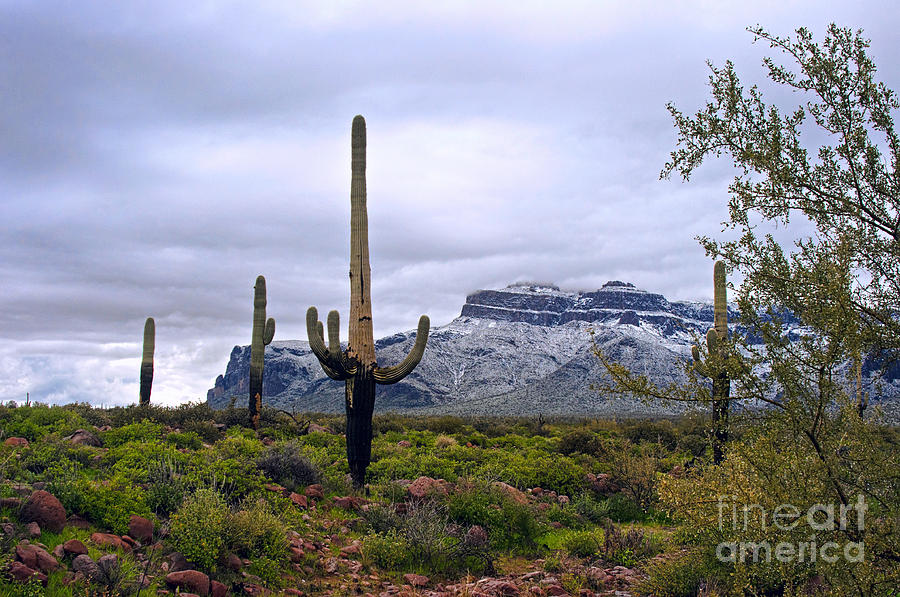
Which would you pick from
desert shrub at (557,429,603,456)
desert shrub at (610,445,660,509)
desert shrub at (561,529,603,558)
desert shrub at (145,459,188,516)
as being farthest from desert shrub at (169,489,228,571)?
desert shrub at (557,429,603,456)

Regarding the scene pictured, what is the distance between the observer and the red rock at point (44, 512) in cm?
766

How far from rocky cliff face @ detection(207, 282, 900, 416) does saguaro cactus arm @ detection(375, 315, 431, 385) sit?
232ft

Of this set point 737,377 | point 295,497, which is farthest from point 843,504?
point 295,497

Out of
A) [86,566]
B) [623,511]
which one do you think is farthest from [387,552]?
[623,511]

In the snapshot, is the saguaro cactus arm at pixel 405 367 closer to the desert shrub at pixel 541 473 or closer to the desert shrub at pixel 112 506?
the desert shrub at pixel 541 473

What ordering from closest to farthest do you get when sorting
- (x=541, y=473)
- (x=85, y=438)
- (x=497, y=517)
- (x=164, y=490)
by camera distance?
(x=164, y=490) < (x=497, y=517) < (x=85, y=438) < (x=541, y=473)

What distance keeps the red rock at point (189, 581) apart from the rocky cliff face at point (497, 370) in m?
79.8

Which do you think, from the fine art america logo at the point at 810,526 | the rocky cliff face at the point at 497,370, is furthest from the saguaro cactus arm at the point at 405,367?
the rocky cliff face at the point at 497,370

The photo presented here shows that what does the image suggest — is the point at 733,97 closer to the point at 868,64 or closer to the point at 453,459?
the point at 868,64

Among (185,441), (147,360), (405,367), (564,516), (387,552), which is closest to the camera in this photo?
(387,552)

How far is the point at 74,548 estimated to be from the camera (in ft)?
23.6

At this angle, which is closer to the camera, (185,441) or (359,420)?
(359,420)

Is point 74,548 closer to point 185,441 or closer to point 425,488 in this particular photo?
point 425,488

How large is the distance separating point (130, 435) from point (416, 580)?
9245 millimetres
